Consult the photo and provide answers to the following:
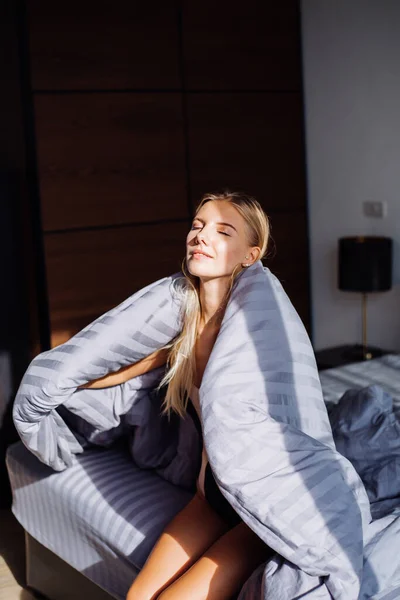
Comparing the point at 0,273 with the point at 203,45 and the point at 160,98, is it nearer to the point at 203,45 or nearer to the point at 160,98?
the point at 160,98

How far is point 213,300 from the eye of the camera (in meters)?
1.90

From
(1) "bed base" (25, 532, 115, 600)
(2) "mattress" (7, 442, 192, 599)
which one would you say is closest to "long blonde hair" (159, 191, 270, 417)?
(2) "mattress" (7, 442, 192, 599)

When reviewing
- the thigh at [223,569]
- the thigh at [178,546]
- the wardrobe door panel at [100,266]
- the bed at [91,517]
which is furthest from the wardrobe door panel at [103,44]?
the thigh at [223,569]

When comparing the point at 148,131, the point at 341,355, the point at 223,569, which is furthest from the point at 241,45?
the point at 223,569

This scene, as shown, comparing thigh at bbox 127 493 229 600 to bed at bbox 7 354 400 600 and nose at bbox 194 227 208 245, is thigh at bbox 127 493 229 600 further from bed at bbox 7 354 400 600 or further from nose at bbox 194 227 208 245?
nose at bbox 194 227 208 245

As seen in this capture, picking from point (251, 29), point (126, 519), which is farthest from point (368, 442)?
point (251, 29)

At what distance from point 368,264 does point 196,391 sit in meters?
1.88

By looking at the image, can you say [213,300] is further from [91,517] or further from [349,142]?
[349,142]

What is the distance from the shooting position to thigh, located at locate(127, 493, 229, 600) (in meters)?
1.64

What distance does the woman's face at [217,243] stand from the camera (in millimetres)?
1816

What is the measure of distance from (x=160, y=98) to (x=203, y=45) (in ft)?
1.24

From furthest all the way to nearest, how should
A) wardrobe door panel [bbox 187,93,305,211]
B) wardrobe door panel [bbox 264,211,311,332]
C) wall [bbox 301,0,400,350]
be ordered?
1. wardrobe door panel [bbox 264,211,311,332]
2. wardrobe door panel [bbox 187,93,305,211]
3. wall [bbox 301,0,400,350]

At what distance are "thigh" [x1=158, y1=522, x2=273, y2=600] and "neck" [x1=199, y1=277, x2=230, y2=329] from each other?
0.52m

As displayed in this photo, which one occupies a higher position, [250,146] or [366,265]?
[250,146]
